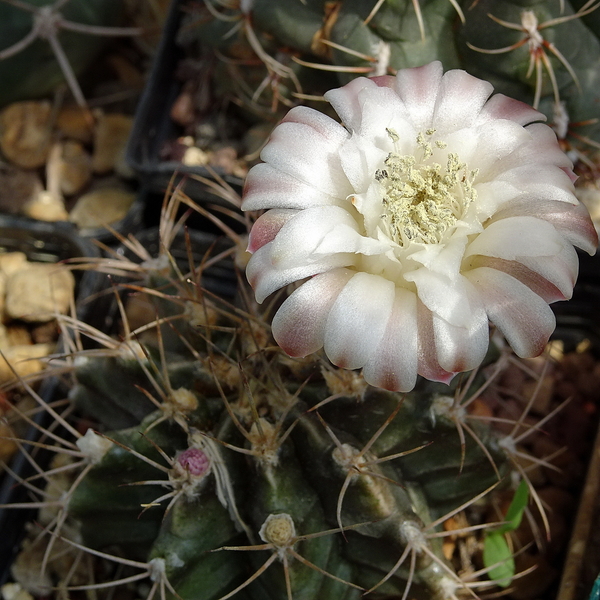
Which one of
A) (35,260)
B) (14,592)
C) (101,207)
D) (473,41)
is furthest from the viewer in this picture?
(101,207)

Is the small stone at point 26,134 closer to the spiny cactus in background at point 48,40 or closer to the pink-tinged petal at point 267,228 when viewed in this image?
the spiny cactus in background at point 48,40

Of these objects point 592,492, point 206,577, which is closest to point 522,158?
point 206,577

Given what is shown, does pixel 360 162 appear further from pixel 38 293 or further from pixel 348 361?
pixel 38 293

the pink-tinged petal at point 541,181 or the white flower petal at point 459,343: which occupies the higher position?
the pink-tinged petal at point 541,181

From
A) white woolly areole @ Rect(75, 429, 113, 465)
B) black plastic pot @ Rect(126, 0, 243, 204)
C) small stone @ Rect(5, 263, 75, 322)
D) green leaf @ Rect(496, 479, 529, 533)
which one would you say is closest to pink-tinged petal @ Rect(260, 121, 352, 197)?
white woolly areole @ Rect(75, 429, 113, 465)

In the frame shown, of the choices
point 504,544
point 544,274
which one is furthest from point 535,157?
point 504,544

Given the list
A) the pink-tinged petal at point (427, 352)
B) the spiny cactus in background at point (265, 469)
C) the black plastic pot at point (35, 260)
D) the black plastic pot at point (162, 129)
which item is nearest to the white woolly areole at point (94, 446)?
the spiny cactus in background at point (265, 469)

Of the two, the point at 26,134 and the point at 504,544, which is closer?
the point at 504,544

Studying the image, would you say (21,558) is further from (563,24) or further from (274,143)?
(563,24)
